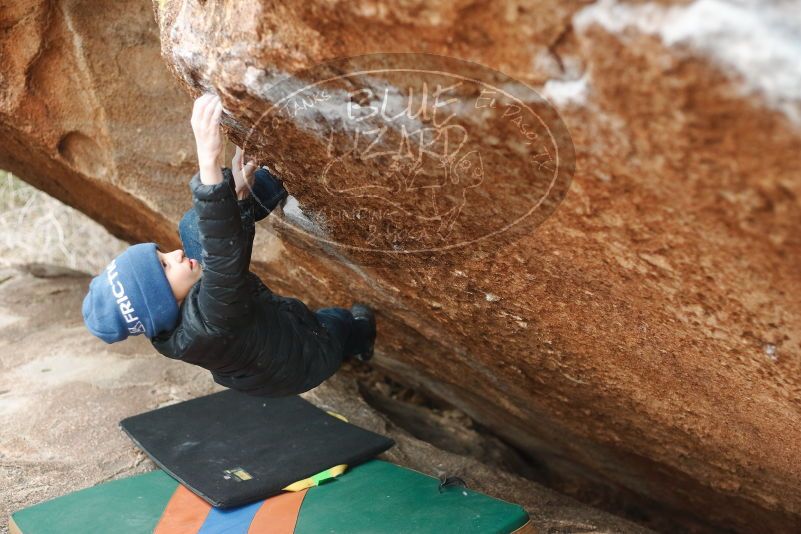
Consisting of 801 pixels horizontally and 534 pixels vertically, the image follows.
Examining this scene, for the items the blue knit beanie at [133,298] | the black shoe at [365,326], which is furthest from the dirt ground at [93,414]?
the blue knit beanie at [133,298]

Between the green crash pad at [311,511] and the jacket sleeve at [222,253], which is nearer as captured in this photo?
the jacket sleeve at [222,253]

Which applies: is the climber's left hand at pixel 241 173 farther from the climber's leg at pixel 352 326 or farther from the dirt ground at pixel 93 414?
the dirt ground at pixel 93 414

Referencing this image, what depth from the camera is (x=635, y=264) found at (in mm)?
1686

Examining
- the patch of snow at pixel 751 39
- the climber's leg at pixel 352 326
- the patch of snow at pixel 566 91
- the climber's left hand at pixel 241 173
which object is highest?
the patch of snow at pixel 751 39

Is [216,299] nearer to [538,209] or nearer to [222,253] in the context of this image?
[222,253]

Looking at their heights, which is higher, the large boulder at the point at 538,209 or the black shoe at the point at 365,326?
the large boulder at the point at 538,209

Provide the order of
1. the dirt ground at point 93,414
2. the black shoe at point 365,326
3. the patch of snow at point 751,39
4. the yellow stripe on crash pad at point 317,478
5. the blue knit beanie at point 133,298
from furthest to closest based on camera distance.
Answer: the black shoe at point 365,326 < the dirt ground at point 93,414 < the yellow stripe on crash pad at point 317,478 < the blue knit beanie at point 133,298 < the patch of snow at point 751,39

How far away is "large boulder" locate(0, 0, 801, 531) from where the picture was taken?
1.26m

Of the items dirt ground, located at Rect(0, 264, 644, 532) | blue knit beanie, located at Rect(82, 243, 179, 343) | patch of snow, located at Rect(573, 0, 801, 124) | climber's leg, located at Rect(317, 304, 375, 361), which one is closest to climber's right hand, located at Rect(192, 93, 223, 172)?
blue knit beanie, located at Rect(82, 243, 179, 343)

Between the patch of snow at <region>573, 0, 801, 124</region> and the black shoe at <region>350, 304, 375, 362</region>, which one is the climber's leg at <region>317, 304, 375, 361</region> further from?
the patch of snow at <region>573, 0, 801, 124</region>

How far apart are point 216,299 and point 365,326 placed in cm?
→ 87

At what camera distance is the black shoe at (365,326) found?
285 centimetres

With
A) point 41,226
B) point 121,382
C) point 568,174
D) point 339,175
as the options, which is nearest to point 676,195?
point 568,174

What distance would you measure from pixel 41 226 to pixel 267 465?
3.93 meters
